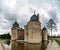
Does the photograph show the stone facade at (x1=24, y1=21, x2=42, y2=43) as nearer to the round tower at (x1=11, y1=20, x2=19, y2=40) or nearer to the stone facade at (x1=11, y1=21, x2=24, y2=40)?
the round tower at (x1=11, y1=20, x2=19, y2=40)

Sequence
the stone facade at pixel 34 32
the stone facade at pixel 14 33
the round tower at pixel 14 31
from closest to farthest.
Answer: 1. the stone facade at pixel 34 32
2. the stone facade at pixel 14 33
3. the round tower at pixel 14 31

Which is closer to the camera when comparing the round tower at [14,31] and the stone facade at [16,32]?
the round tower at [14,31]

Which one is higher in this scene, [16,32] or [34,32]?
[34,32]

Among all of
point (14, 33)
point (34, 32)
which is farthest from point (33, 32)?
point (14, 33)

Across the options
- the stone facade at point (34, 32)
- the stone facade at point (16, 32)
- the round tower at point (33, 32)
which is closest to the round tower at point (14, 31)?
the stone facade at point (16, 32)

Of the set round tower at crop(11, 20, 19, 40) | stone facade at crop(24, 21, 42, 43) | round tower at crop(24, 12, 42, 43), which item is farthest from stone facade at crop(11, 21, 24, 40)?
stone facade at crop(24, 21, 42, 43)

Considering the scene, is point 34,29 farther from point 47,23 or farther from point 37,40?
point 47,23

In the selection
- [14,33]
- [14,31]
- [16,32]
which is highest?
[14,31]

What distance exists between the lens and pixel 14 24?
5741 centimetres

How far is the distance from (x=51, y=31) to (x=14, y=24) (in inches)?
535

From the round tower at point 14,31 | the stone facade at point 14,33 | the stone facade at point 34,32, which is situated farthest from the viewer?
the round tower at point 14,31

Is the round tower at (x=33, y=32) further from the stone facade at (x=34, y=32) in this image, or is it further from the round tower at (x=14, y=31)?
the round tower at (x=14, y=31)

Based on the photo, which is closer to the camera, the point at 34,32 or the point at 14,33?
the point at 34,32

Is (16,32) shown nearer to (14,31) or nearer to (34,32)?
(14,31)
